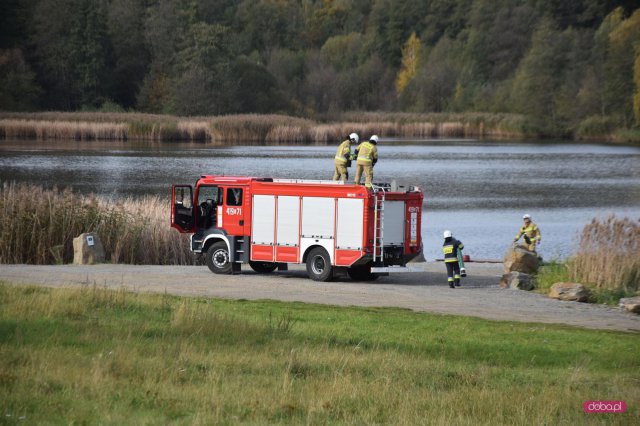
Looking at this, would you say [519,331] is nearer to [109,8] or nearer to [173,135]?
[173,135]

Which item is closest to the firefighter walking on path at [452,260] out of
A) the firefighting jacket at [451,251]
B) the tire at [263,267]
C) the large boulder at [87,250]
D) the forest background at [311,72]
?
the firefighting jacket at [451,251]

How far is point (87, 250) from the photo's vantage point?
30.9 metres

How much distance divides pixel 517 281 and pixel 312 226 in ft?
16.4

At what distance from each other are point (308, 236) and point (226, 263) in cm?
230

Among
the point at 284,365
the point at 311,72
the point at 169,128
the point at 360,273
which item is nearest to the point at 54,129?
the point at 169,128

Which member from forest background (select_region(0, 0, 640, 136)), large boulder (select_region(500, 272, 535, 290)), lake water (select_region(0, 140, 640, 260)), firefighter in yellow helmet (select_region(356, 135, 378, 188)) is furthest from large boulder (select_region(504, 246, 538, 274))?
forest background (select_region(0, 0, 640, 136))

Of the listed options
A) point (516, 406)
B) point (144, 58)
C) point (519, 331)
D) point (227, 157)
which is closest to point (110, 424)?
point (516, 406)

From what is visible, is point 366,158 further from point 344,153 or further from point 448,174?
point 448,174

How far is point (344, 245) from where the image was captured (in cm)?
2814

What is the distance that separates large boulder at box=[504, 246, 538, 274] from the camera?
28891mm

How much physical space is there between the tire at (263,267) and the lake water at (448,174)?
350 inches

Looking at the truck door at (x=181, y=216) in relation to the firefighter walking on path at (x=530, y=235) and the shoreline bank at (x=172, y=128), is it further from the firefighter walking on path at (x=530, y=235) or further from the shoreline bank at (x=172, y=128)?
the shoreline bank at (x=172, y=128)

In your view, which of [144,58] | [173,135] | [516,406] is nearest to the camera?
[516,406]

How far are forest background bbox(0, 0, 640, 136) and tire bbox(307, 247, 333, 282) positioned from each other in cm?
8807
